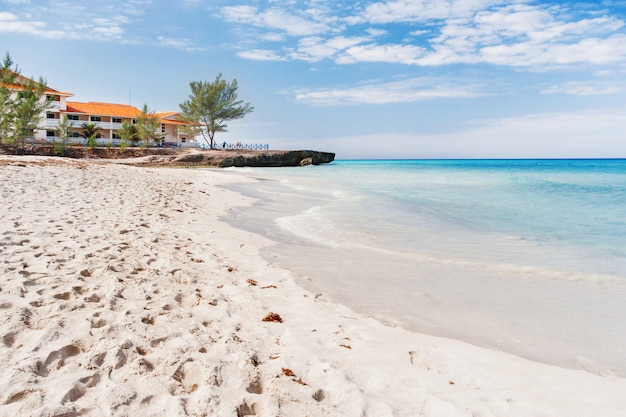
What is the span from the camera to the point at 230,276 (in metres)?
5.14

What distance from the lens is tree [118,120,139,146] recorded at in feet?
154

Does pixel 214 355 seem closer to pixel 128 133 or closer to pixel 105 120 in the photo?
pixel 128 133

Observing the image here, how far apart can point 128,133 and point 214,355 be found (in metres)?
51.5

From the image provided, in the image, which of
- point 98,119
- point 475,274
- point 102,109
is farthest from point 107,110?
point 475,274

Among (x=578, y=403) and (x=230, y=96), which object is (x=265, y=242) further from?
(x=230, y=96)

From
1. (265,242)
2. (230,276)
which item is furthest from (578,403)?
(265,242)

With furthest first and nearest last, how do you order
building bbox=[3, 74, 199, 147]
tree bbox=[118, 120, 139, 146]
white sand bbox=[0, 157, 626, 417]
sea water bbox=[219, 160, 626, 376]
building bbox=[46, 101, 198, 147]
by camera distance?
1. building bbox=[46, 101, 198, 147]
2. building bbox=[3, 74, 199, 147]
3. tree bbox=[118, 120, 139, 146]
4. sea water bbox=[219, 160, 626, 376]
5. white sand bbox=[0, 157, 626, 417]

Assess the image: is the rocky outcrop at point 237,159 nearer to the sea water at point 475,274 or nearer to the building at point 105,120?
the building at point 105,120

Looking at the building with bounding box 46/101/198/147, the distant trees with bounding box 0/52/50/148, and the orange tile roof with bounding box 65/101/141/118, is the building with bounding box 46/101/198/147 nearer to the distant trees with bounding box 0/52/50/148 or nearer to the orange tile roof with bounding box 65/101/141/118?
the orange tile roof with bounding box 65/101/141/118

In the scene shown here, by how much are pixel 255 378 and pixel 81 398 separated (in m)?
1.08

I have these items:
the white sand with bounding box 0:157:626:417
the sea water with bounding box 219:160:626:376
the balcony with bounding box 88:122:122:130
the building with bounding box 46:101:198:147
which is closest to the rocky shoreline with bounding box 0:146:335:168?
the building with bounding box 46:101:198:147

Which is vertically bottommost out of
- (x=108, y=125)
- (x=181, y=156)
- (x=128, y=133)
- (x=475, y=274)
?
(x=475, y=274)

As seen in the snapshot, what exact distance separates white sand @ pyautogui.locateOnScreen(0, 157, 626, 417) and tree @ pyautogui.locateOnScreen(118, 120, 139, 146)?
46.9 m

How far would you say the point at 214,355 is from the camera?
115 inches
